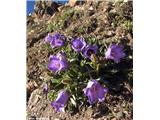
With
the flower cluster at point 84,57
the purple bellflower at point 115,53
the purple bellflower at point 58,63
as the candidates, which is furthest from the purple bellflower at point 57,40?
the purple bellflower at point 115,53

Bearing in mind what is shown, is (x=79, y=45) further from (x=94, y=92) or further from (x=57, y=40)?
(x=94, y=92)

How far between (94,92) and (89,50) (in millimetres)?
245

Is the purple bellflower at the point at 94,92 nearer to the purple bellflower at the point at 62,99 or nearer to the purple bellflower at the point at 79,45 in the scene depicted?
the purple bellflower at the point at 62,99

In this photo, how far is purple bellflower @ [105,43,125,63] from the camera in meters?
2.55

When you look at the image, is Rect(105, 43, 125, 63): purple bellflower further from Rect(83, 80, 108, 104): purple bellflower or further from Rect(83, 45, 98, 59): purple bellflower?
Rect(83, 80, 108, 104): purple bellflower

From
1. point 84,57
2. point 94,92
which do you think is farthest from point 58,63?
point 94,92

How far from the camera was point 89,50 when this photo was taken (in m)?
2.58

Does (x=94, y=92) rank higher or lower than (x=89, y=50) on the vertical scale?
lower

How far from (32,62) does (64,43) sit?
0.19m

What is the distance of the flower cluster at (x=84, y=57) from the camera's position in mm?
2435

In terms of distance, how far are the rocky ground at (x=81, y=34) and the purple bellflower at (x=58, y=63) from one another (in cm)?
8
